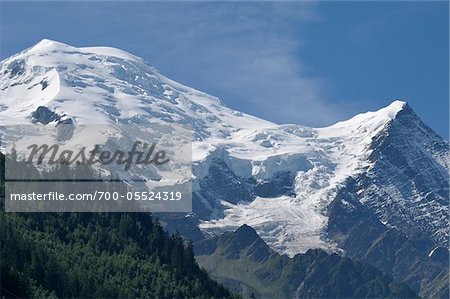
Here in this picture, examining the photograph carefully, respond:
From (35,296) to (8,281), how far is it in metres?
8.67

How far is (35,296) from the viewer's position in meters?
198

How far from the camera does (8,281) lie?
190000mm
